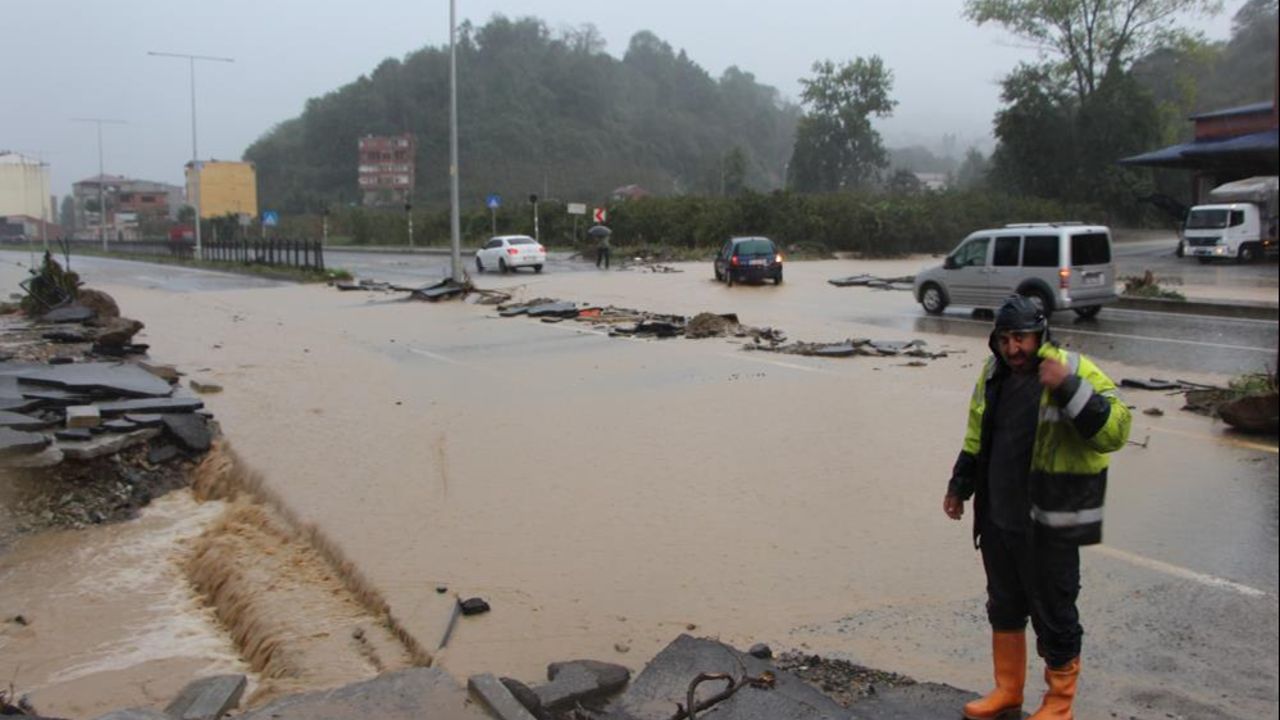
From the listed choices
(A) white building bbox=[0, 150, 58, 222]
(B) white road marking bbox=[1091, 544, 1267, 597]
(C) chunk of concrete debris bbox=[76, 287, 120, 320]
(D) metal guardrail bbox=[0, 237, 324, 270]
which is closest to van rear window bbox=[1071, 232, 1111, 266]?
(B) white road marking bbox=[1091, 544, 1267, 597]

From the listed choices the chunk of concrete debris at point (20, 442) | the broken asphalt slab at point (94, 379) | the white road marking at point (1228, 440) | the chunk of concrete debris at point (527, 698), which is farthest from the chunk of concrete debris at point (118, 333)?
the white road marking at point (1228, 440)

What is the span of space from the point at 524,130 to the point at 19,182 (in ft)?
341

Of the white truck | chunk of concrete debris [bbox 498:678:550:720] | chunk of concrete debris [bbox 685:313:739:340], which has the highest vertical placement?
the white truck

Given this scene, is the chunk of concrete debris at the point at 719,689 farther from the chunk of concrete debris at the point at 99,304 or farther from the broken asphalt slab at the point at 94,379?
the chunk of concrete debris at the point at 99,304

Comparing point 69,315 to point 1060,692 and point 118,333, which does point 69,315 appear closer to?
point 118,333

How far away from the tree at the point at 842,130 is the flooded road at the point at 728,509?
292 feet

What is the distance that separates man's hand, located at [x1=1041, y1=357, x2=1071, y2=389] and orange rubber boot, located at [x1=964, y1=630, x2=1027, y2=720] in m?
1.18

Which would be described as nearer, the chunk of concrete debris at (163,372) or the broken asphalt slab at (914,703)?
the broken asphalt slab at (914,703)

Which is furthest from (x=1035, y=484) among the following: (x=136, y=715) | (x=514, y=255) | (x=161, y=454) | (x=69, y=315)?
(x=514, y=255)

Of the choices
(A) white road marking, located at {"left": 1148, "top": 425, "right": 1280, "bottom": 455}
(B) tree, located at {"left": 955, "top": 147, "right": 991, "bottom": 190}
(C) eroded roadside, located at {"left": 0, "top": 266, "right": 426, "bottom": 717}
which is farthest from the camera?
(B) tree, located at {"left": 955, "top": 147, "right": 991, "bottom": 190}

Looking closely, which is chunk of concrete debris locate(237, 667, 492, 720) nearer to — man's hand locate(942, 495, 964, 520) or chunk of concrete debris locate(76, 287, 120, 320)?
man's hand locate(942, 495, 964, 520)

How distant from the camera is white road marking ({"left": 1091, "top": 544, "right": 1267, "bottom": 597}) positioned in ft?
18.0

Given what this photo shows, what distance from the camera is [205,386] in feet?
43.8

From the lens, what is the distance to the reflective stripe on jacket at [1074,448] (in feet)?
11.1
